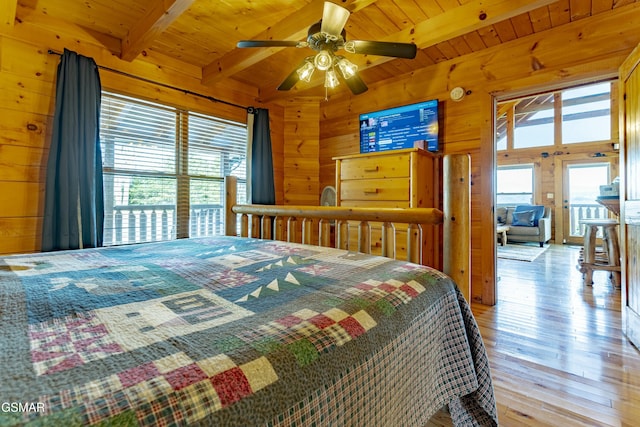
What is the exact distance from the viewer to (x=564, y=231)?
6953 millimetres

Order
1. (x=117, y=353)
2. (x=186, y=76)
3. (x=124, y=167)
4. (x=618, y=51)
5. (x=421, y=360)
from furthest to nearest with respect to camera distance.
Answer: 1. (x=186, y=76)
2. (x=124, y=167)
3. (x=618, y=51)
4. (x=421, y=360)
5. (x=117, y=353)

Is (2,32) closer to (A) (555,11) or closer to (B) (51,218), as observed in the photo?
(B) (51,218)

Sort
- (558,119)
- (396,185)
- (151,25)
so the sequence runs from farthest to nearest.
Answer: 1. (558,119)
2. (396,185)
3. (151,25)

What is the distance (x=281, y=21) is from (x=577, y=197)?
785 cm

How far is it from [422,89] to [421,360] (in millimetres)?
2958

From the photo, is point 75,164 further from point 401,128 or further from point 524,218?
point 524,218

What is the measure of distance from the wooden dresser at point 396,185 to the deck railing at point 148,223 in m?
1.47

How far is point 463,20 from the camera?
2.18 m

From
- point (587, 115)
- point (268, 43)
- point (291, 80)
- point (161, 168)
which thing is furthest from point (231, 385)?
point (587, 115)

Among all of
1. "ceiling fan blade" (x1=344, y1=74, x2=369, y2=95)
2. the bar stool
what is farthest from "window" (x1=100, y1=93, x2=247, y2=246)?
the bar stool

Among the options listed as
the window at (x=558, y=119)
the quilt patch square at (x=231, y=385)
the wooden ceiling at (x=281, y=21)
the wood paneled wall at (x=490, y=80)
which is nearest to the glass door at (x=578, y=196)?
the window at (x=558, y=119)

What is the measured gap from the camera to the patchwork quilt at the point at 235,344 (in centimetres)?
44

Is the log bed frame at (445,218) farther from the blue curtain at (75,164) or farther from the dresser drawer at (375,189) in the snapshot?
the blue curtain at (75,164)

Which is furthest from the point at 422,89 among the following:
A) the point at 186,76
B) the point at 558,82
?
the point at 186,76
